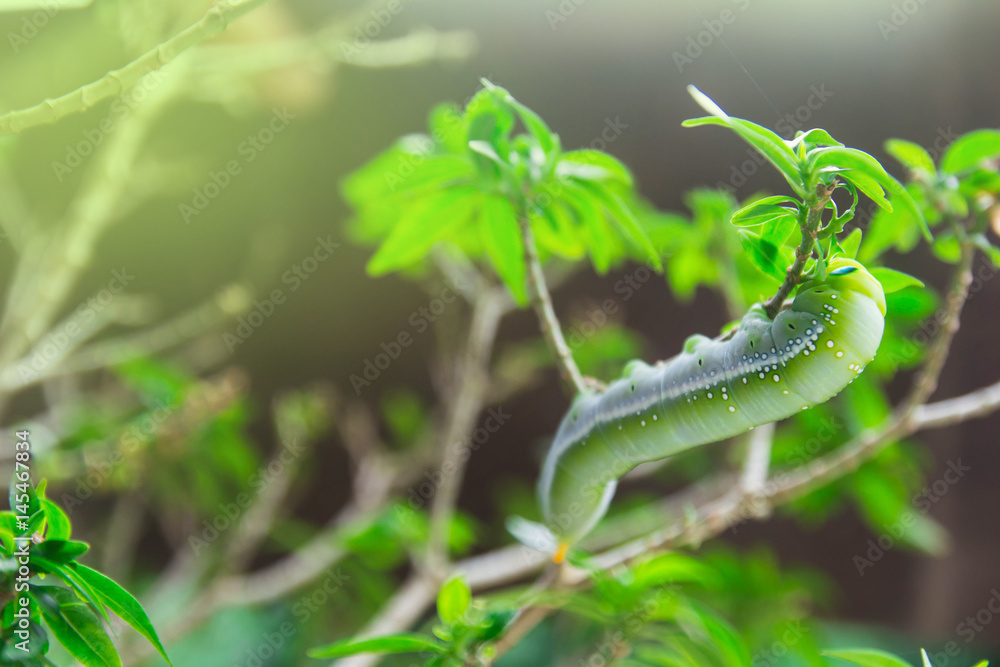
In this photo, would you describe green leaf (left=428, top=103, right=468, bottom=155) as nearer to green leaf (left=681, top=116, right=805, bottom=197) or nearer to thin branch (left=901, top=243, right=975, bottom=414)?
green leaf (left=681, top=116, right=805, bottom=197)

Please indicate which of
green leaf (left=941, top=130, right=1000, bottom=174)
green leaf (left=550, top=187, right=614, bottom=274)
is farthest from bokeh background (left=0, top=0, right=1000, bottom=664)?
green leaf (left=550, top=187, right=614, bottom=274)

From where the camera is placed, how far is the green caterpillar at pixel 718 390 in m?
0.37

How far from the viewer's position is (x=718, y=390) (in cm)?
Result: 41

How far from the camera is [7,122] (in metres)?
0.43

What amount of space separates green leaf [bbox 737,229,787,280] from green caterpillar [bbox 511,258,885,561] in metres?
0.03

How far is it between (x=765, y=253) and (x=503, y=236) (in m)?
0.25

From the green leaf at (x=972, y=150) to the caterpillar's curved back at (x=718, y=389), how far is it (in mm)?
294

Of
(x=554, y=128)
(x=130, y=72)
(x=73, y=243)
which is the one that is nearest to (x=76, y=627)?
(x=130, y=72)

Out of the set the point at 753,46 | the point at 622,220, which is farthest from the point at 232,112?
the point at 622,220

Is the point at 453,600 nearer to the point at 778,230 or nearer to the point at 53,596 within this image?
the point at 53,596

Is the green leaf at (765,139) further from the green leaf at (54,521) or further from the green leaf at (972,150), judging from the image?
the green leaf at (54,521)

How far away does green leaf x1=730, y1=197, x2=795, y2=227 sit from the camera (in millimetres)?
387

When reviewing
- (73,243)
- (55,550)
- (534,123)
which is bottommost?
(55,550)

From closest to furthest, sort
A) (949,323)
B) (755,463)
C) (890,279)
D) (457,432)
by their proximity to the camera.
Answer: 1. (890,279)
2. (949,323)
3. (755,463)
4. (457,432)
